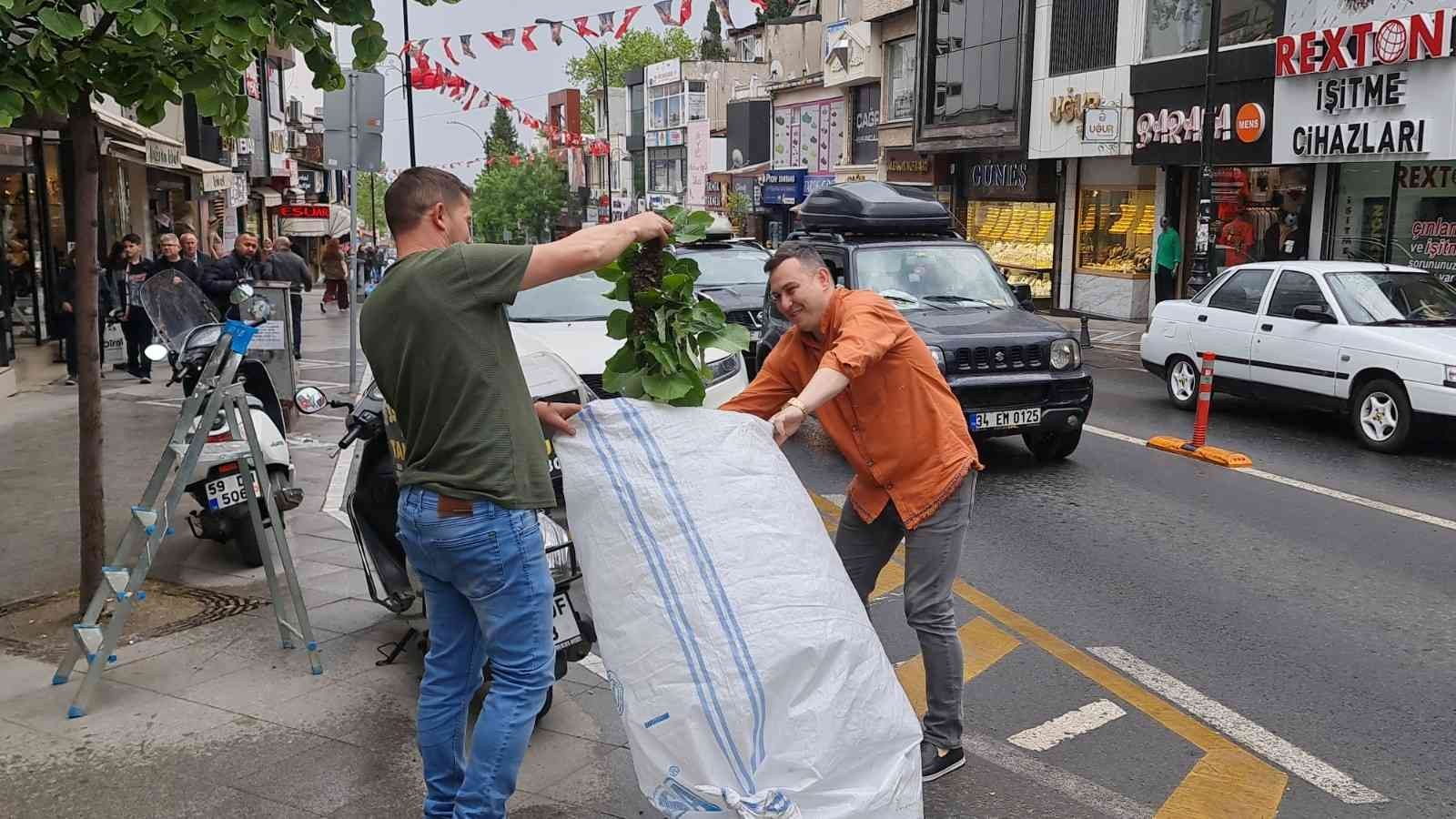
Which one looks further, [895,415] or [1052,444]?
[1052,444]

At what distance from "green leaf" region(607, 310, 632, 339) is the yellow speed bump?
7632mm

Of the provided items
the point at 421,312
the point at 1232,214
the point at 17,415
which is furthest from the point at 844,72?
the point at 421,312

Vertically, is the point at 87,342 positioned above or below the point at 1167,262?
above

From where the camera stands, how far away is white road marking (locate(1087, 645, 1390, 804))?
4320mm

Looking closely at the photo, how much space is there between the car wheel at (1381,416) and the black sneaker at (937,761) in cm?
789

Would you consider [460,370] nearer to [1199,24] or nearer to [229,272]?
[229,272]

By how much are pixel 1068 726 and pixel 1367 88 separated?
1763cm

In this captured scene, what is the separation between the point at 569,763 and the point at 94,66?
12.2ft

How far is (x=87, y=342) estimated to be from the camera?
18.6ft

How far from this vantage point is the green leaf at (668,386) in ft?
11.9

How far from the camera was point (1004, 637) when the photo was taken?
590 cm

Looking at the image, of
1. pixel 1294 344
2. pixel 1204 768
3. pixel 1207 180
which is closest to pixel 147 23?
pixel 1204 768

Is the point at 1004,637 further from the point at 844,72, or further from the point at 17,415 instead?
the point at 844,72

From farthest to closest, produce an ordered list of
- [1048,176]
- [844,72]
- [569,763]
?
[844,72] < [1048,176] < [569,763]
